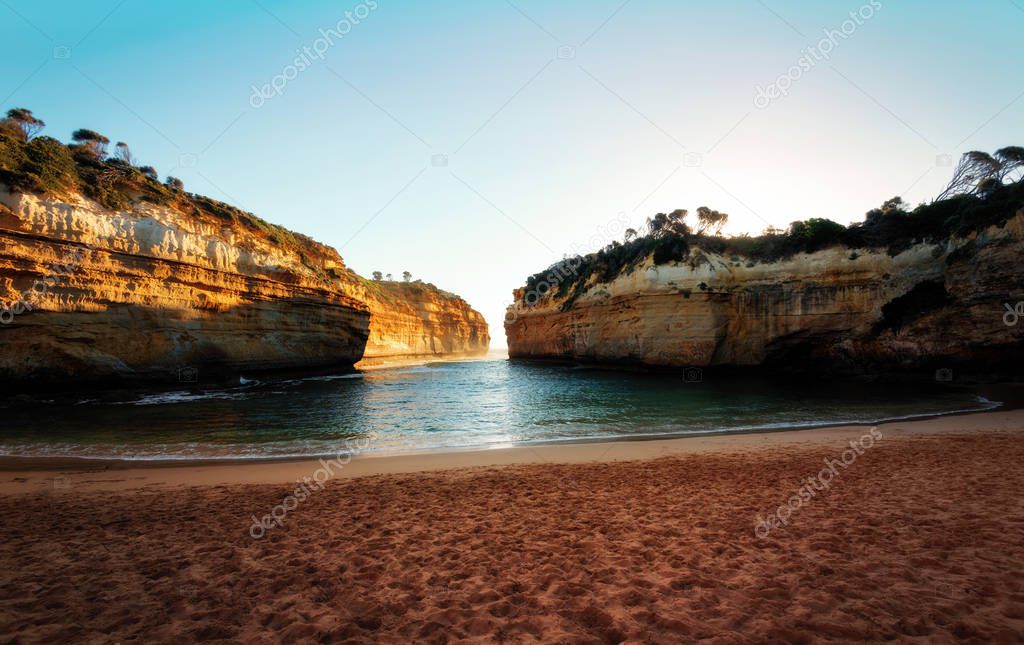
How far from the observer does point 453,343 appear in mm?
86625

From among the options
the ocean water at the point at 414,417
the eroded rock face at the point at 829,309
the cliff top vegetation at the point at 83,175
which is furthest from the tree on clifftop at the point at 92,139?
the eroded rock face at the point at 829,309

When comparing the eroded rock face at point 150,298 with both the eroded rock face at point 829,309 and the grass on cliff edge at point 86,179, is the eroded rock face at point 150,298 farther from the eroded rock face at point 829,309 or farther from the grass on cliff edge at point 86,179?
the eroded rock face at point 829,309

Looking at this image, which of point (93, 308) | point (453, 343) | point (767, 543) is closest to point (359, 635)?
point (767, 543)

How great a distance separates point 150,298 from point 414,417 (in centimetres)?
1744

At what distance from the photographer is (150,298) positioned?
2159cm

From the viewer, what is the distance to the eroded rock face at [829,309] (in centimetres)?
1934

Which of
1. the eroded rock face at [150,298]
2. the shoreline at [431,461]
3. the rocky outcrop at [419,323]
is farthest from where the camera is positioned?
the rocky outcrop at [419,323]

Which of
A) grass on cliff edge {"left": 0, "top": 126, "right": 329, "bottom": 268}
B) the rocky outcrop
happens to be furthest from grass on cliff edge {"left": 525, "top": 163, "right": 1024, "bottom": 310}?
grass on cliff edge {"left": 0, "top": 126, "right": 329, "bottom": 268}

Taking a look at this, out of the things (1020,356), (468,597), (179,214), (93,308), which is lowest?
(468,597)

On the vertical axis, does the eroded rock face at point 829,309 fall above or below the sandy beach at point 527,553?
above

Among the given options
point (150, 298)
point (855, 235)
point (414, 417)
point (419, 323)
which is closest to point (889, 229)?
point (855, 235)

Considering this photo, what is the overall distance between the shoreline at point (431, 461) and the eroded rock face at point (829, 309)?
11.5 m

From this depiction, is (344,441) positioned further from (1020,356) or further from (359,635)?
(1020,356)

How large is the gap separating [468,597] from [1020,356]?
95.7 feet
